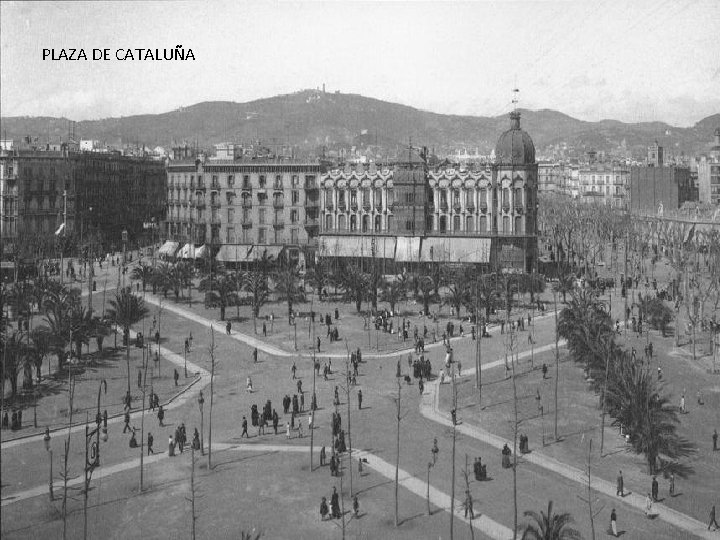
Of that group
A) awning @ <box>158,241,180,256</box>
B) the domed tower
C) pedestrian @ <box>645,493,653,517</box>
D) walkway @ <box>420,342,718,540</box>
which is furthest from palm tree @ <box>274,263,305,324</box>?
pedestrian @ <box>645,493,653,517</box>

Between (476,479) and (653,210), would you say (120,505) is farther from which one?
(653,210)

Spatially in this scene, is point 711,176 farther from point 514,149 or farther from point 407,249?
point 407,249

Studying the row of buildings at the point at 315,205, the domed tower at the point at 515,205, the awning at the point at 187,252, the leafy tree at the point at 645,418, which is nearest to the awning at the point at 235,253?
the row of buildings at the point at 315,205

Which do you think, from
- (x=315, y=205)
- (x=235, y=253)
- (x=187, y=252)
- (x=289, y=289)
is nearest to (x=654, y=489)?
(x=289, y=289)

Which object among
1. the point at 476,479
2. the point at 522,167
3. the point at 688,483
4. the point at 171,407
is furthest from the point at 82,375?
the point at 522,167

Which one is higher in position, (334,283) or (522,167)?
(522,167)

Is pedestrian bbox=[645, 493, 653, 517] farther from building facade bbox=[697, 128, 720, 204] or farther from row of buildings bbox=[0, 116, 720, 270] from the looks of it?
building facade bbox=[697, 128, 720, 204]
